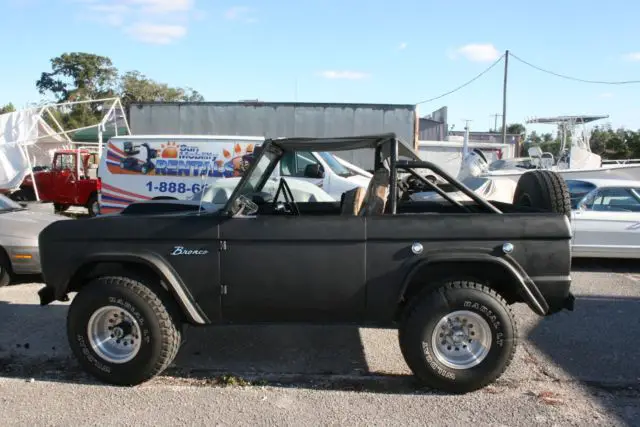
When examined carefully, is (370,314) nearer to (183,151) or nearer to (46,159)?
(183,151)

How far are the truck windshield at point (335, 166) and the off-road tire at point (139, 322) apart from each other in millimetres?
6774

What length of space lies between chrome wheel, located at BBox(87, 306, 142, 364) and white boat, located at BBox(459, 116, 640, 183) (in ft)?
28.7

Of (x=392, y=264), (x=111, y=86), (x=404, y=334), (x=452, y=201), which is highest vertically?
(x=111, y=86)

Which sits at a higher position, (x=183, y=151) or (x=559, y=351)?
(x=183, y=151)

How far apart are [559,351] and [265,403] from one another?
2.74 meters

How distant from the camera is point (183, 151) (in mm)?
11469

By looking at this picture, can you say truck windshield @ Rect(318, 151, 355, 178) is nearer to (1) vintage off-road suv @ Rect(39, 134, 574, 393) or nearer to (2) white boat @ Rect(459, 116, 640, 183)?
(2) white boat @ Rect(459, 116, 640, 183)

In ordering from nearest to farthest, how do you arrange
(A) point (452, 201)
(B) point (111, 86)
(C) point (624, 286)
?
1. (A) point (452, 201)
2. (C) point (624, 286)
3. (B) point (111, 86)

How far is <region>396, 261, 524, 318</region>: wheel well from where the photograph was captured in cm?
390

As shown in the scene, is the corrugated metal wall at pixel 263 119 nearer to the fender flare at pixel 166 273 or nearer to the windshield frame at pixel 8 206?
the windshield frame at pixel 8 206

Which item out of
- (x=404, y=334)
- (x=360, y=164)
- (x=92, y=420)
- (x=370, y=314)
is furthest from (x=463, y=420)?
(x=360, y=164)

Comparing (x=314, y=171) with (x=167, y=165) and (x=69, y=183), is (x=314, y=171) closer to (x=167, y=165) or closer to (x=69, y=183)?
(x=167, y=165)

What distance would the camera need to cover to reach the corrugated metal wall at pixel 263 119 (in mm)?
16219

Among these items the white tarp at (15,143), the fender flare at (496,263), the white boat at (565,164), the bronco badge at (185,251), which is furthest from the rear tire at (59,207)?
the fender flare at (496,263)
